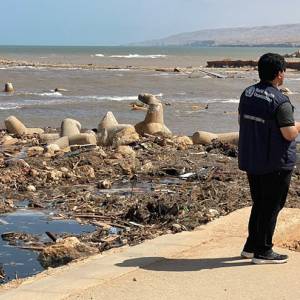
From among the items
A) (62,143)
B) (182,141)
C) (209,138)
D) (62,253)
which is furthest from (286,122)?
(209,138)

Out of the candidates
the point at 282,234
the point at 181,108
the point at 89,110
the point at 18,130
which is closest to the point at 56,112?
the point at 89,110

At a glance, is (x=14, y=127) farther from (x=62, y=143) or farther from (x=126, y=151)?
(x=126, y=151)

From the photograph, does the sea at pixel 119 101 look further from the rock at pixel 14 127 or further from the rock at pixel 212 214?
the rock at pixel 212 214

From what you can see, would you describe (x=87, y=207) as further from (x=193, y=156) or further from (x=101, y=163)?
(x=193, y=156)

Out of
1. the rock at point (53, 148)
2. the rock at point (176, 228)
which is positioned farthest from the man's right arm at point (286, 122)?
the rock at point (53, 148)

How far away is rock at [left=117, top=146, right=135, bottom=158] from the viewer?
14.0 m

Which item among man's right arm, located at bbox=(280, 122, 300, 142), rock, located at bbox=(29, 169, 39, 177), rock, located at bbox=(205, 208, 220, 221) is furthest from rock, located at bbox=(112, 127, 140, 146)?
man's right arm, located at bbox=(280, 122, 300, 142)

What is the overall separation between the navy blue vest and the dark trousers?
104 mm

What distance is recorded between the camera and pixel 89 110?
1113 inches

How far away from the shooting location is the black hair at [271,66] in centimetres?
573

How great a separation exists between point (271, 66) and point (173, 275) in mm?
1885

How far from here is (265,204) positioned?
19.6ft

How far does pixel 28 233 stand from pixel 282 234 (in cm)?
310

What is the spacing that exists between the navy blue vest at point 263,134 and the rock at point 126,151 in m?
8.22
